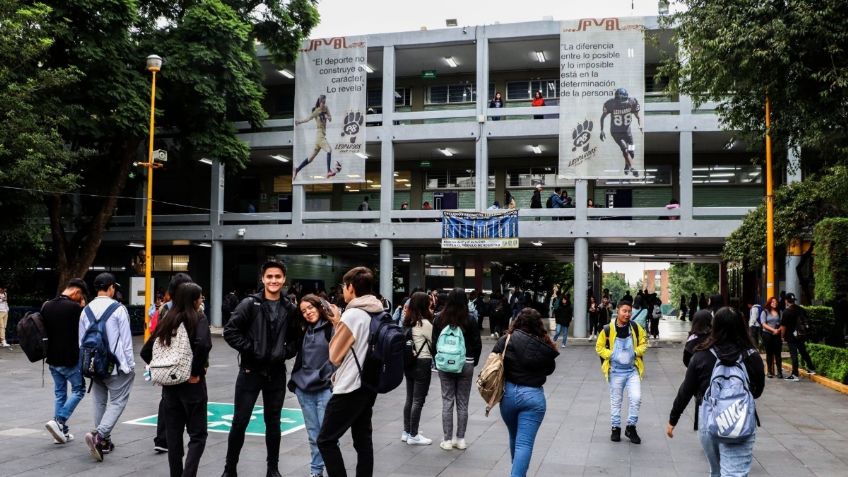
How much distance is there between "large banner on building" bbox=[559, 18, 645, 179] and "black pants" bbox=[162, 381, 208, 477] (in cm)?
2029

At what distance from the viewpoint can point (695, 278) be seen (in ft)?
237

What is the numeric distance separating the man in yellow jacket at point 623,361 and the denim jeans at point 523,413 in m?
2.94

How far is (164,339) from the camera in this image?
588 cm

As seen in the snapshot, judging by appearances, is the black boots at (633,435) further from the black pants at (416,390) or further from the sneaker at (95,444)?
the sneaker at (95,444)

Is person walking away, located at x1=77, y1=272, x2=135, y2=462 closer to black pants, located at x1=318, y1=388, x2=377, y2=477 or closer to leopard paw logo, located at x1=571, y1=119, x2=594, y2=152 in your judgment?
black pants, located at x1=318, y1=388, x2=377, y2=477

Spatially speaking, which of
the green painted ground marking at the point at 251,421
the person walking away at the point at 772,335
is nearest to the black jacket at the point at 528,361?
the green painted ground marking at the point at 251,421

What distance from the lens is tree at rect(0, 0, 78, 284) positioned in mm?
18562

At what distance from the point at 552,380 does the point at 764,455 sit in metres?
6.82

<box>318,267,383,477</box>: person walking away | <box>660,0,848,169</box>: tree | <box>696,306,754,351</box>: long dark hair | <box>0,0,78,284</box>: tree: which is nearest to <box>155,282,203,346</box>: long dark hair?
<box>318,267,383,477</box>: person walking away

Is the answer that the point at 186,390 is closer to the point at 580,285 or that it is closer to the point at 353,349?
the point at 353,349

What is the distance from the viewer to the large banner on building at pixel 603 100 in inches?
981

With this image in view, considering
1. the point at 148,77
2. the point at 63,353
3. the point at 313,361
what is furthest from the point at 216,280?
the point at 313,361

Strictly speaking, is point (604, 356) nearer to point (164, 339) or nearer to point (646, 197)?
point (164, 339)

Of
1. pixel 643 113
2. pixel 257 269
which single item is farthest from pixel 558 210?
pixel 257 269
